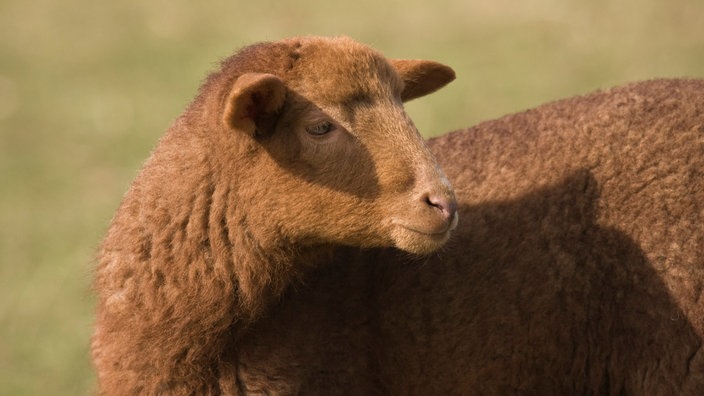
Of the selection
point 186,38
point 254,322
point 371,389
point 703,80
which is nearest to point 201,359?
point 254,322

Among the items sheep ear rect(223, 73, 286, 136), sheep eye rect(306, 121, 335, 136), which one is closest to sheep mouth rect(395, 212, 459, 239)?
sheep eye rect(306, 121, 335, 136)

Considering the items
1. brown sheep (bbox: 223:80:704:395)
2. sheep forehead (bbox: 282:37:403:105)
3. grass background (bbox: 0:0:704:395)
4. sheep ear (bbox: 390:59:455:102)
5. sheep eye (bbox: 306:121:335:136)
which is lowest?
brown sheep (bbox: 223:80:704:395)

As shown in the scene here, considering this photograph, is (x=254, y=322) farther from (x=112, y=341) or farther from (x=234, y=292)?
(x=112, y=341)

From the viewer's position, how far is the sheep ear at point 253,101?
5.91 m

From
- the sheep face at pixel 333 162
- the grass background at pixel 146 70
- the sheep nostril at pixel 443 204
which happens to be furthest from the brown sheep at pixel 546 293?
the grass background at pixel 146 70

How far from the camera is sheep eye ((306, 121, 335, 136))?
Result: 244 inches

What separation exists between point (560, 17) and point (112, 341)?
20.0 metres

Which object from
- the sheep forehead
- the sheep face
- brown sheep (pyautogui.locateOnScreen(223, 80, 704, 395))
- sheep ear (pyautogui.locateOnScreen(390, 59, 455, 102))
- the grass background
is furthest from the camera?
the grass background

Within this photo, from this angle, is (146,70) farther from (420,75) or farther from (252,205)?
(252,205)

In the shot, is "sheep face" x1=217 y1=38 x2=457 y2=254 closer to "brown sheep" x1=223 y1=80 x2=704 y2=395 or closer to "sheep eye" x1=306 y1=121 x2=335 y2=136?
"sheep eye" x1=306 y1=121 x2=335 y2=136

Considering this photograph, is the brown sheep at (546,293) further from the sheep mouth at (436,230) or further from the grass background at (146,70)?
the grass background at (146,70)

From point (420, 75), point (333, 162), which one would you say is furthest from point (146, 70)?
point (333, 162)

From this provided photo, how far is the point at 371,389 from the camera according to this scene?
6.67 m

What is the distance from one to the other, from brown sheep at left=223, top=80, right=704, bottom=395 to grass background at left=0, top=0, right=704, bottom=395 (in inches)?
271
